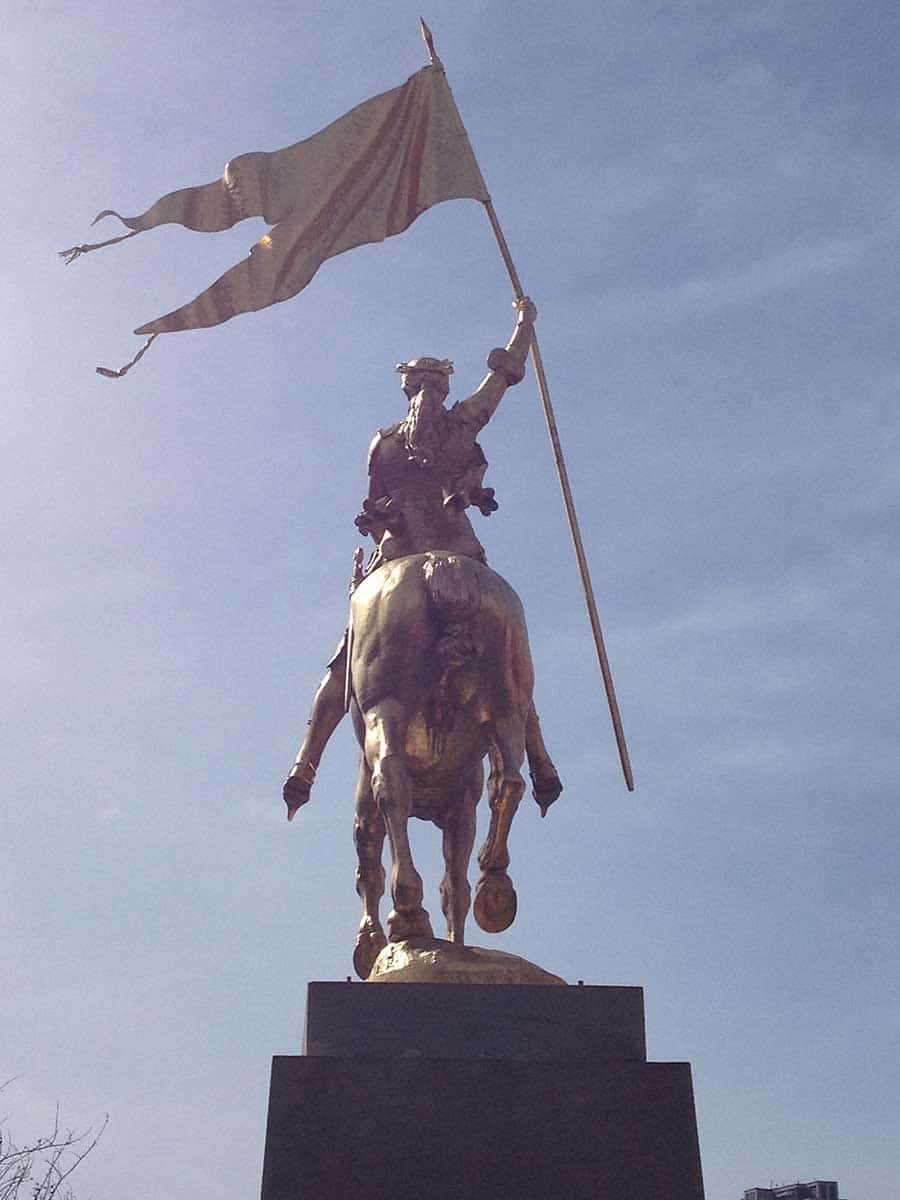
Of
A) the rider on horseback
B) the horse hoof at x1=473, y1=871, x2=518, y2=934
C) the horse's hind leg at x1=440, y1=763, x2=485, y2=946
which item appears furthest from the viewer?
the rider on horseback

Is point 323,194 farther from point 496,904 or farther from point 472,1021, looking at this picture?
point 472,1021

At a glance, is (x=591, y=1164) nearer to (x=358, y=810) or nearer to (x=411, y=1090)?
(x=411, y=1090)

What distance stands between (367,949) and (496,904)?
3.13 feet

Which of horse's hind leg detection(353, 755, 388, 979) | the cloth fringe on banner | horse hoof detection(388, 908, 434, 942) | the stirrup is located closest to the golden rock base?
horse hoof detection(388, 908, 434, 942)

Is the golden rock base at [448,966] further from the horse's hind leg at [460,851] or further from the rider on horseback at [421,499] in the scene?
the rider on horseback at [421,499]

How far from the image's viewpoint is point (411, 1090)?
9.45 meters

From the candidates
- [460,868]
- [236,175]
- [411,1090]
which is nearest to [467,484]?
[460,868]

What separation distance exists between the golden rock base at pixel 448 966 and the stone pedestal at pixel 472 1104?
0.67 feet

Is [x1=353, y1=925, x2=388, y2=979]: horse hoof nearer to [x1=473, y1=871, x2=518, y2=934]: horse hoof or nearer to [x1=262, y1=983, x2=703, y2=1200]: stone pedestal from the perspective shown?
[x1=473, y1=871, x2=518, y2=934]: horse hoof

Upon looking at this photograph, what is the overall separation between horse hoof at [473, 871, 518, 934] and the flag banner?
5.30 m

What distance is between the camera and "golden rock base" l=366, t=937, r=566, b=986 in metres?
10.2

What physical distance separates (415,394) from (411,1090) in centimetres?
546

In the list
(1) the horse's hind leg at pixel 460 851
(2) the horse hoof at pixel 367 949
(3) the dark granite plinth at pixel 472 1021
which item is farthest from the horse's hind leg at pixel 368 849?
(3) the dark granite plinth at pixel 472 1021

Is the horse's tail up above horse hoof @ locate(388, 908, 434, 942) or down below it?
above
